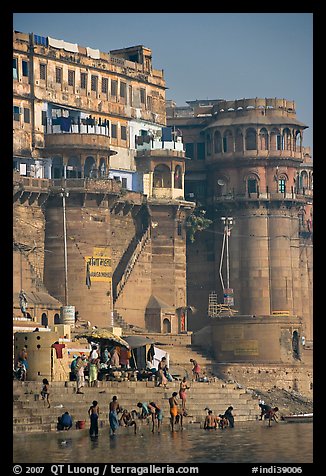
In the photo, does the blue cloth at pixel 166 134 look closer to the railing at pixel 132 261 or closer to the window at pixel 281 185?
the window at pixel 281 185

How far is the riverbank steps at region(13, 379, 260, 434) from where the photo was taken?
51.5 meters

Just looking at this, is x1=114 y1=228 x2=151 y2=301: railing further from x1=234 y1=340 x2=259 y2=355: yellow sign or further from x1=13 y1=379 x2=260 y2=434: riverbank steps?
x1=13 y1=379 x2=260 y2=434: riverbank steps

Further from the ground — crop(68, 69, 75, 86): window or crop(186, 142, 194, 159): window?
crop(68, 69, 75, 86): window

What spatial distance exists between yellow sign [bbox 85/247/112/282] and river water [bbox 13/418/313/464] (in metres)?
27.9

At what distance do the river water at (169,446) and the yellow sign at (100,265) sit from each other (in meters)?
27.9

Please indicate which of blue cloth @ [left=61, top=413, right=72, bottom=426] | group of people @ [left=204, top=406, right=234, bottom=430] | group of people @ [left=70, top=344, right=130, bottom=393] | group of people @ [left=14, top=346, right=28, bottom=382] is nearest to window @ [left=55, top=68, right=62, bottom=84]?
group of people @ [left=70, top=344, right=130, bottom=393]

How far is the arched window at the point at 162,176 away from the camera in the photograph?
9325 cm

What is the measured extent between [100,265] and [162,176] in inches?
446

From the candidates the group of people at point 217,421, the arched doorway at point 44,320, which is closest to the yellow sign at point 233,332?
the arched doorway at point 44,320

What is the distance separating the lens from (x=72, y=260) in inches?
3273

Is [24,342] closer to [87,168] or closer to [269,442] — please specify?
[269,442]

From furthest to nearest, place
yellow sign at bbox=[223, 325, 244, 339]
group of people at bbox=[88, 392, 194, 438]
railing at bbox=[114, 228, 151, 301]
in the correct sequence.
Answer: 1. railing at bbox=[114, 228, 151, 301]
2. yellow sign at bbox=[223, 325, 244, 339]
3. group of people at bbox=[88, 392, 194, 438]

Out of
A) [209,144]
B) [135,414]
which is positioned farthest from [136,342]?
[209,144]

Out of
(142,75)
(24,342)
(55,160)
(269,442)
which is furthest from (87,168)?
(269,442)
